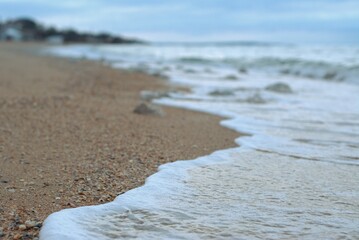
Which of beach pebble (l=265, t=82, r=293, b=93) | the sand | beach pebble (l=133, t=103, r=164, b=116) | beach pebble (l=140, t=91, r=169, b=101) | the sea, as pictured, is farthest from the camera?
beach pebble (l=265, t=82, r=293, b=93)

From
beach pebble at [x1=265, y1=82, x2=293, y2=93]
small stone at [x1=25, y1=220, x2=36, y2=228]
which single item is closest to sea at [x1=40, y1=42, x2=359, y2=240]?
small stone at [x1=25, y1=220, x2=36, y2=228]

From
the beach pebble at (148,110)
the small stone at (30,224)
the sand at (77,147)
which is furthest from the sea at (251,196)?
the beach pebble at (148,110)

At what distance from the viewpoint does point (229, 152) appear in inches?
153

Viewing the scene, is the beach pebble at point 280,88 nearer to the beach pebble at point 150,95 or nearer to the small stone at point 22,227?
the beach pebble at point 150,95

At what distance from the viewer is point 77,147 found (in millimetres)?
3934

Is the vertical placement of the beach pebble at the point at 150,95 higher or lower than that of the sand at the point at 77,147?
higher

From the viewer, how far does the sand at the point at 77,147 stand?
8.82 feet

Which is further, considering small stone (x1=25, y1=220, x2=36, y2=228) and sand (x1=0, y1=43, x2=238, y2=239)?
sand (x1=0, y1=43, x2=238, y2=239)

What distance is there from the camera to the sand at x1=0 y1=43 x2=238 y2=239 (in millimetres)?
2689

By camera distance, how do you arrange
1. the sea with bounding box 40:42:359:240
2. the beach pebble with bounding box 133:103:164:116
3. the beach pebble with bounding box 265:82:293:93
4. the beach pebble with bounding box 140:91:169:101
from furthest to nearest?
the beach pebble with bounding box 265:82:293:93 < the beach pebble with bounding box 140:91:169:101 < the beach pebble with bounding box 133:103:164:116 < the sea with bounding box 40:42:359:240

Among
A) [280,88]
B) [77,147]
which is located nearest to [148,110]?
[77,147]

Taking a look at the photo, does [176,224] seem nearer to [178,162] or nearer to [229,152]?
[178,162]

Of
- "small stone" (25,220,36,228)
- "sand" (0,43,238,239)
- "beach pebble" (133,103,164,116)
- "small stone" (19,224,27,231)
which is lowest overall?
"small stone" (19,224,27,231)

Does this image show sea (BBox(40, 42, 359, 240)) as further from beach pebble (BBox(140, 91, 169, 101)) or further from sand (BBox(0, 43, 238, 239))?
beach pebble (BBox(140, 91, 169, 101))
